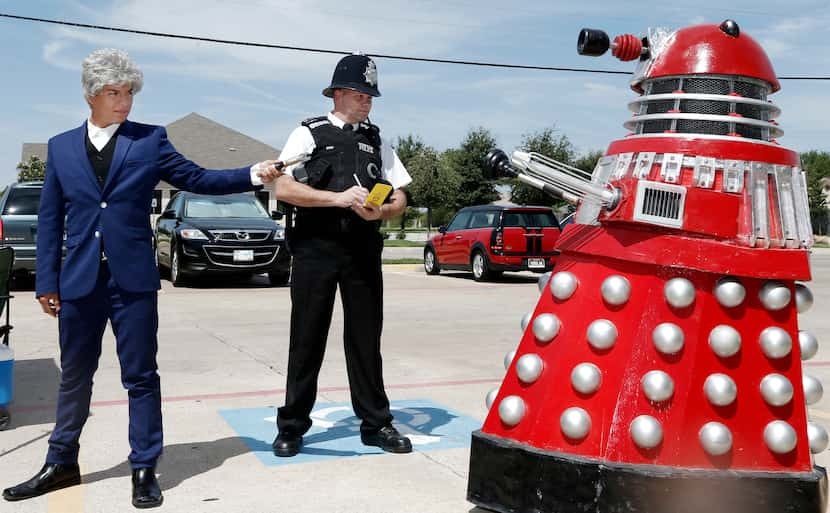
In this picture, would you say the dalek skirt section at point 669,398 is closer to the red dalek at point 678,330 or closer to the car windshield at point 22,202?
the red dalek at point 678,330

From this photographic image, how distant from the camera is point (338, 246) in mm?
4148

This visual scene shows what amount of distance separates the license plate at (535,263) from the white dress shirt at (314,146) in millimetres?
11467

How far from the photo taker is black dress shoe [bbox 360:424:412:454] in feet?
14.1

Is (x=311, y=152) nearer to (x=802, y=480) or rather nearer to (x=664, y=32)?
(x=664, y=32)

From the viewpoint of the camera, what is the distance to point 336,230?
412 centimetres

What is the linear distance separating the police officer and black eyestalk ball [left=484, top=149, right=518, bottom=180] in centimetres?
107

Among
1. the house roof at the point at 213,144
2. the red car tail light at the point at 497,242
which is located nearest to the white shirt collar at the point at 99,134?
the red car tail light at the point at 497,242

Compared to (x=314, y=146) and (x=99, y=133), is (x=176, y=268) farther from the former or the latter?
(x=99, y=133)

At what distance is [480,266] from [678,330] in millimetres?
13702

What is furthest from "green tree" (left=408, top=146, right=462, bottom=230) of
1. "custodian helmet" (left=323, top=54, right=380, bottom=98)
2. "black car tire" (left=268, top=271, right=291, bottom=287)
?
"custodian helmet" (left=323, top=54, right=380, bottom=98)

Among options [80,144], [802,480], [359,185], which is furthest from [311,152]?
[802,480]

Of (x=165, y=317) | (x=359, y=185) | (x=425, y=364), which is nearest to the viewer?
(x=359, y=185)

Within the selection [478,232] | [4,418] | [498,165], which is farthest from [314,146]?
[478,232]

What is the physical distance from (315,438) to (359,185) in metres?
1.49
